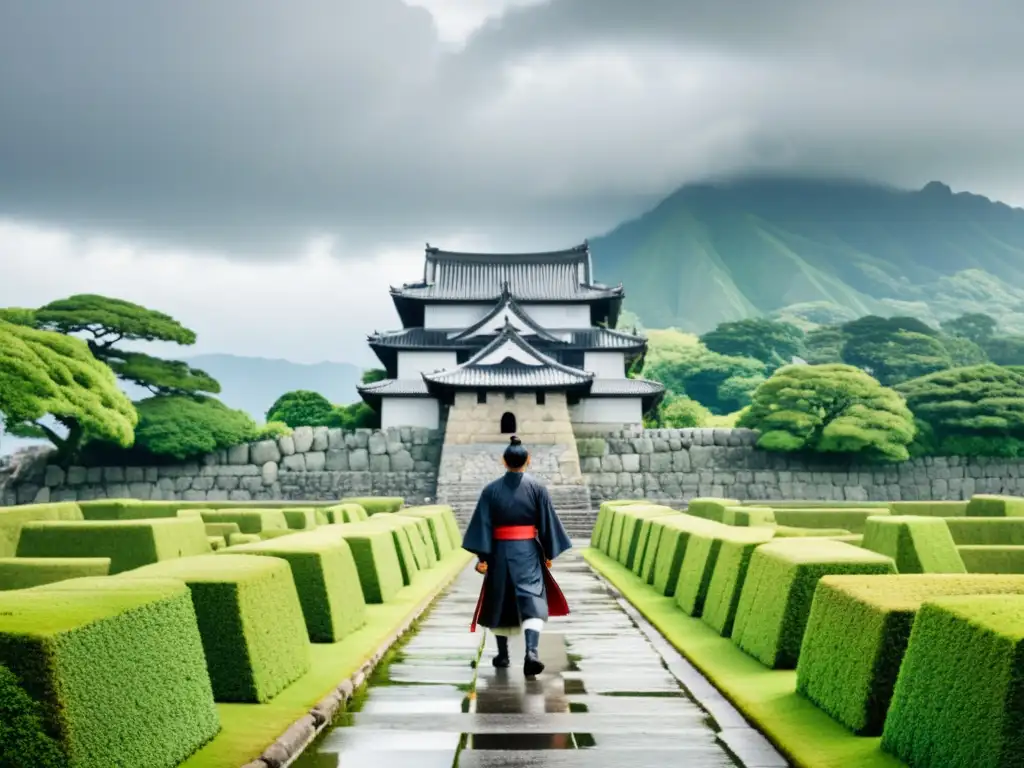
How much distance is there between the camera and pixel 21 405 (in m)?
30.9

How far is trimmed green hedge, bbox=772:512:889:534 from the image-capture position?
1883 cm

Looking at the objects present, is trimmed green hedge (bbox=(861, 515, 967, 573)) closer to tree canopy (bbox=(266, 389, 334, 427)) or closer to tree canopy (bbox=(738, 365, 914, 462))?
tree canopy (bbox=(738, 365, 914, 462))

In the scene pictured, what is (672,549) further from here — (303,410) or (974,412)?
(303,410)

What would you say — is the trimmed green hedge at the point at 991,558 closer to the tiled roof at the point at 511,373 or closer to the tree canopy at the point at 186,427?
the tiled roof at the point at 511,373

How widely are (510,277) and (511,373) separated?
449 inches

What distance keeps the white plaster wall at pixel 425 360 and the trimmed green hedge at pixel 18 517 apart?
28.9 metres

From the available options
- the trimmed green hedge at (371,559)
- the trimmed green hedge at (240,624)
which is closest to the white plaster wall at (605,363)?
the trimmed green hedge at (371,559)

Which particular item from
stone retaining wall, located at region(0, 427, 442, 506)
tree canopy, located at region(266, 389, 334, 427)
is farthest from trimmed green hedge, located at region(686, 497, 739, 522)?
tree canopy, located at region(266, 389, 334, 427)

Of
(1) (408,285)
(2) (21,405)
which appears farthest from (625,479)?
(2) (21,405)

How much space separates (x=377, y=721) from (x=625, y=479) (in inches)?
1362

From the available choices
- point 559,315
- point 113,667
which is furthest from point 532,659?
point 559,315

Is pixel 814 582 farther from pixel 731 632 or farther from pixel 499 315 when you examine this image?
pixel 499 315

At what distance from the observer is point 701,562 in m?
10.2

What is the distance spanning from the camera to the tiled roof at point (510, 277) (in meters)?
47.5
